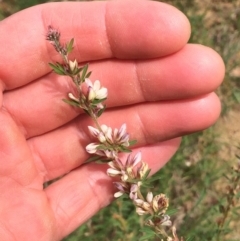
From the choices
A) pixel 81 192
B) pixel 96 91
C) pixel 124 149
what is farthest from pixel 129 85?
pixel 81 192

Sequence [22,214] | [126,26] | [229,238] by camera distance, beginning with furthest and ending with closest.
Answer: [229,238]
[22,214]
[126,26]

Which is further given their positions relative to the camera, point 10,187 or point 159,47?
point 10,187

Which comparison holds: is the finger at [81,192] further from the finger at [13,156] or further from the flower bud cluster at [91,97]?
the flower bud cluster at [91,97]

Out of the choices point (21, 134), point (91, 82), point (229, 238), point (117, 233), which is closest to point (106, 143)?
point (91, 82)

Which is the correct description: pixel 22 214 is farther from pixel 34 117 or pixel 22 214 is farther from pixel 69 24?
pixel 69 24

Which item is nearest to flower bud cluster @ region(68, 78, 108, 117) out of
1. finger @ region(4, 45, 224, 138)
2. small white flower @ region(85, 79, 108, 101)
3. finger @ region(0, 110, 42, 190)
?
small white flower @ region(85, 79, 108, 101)

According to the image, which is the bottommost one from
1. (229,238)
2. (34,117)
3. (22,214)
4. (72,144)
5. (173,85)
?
(229,238)

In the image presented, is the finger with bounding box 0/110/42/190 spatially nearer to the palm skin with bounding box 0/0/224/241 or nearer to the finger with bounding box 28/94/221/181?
the palm skin with bounding box 0/0/224/241
